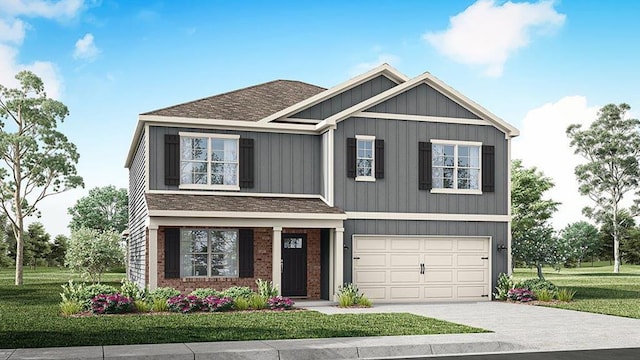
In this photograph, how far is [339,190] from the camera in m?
24.0

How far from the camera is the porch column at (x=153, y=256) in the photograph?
69.5 feet

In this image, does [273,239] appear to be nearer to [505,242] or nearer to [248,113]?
[248,113]

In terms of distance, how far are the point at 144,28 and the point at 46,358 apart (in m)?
16.7

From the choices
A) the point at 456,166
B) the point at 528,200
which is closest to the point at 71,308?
the point at 456,166

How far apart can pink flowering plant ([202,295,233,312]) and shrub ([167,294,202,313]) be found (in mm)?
180

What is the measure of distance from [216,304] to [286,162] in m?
6.27

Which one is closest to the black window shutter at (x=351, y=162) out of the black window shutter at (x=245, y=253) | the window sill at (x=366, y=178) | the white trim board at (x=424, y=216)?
the window sill at (x=366, y=178)

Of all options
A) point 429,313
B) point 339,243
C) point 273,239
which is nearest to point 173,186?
point 273,239

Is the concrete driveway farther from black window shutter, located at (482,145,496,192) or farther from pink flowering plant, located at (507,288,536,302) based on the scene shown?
black window shutter, located at (482,145,496,192)

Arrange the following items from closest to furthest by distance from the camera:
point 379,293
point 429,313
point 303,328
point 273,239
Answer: point 303,328 → point 429,313 → point 273,239 → point 379,293

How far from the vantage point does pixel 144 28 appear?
26344 mm

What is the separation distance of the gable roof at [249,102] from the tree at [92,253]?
11.9m

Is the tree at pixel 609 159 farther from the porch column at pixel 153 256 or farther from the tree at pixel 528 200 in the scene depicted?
the porch column at pixel 153 256

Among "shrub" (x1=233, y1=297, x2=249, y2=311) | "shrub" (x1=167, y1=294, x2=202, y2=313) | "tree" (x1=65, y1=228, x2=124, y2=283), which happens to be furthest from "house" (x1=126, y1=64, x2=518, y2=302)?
"tree" (x1=65, y1=228, x2=124, y2=283)
